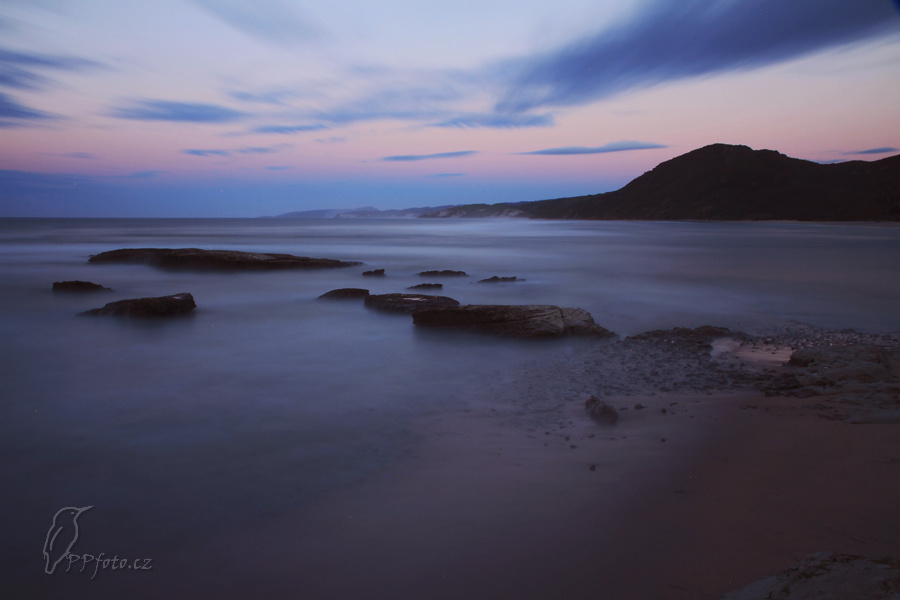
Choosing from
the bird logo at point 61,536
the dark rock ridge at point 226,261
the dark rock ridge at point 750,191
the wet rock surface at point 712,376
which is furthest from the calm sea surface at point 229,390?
the dark rock ridge at point 750,191

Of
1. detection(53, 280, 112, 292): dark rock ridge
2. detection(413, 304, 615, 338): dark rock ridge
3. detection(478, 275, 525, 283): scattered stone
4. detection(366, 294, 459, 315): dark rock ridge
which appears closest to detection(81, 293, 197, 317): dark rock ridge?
detection(53, 280, 112, 292): dark rock ridge

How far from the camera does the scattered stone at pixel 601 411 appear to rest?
451 centimetres

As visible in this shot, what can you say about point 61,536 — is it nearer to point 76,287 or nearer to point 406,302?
point 406,302

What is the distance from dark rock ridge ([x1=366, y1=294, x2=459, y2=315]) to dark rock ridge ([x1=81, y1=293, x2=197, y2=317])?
382cm

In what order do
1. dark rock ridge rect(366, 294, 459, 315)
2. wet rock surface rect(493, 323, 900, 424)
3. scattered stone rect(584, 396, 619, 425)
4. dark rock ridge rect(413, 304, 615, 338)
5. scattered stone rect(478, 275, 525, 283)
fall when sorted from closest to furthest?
scattered stone rect(584, 396, 619, 425) → wet rock surface rect(493, 323, 900, 424) → dark rock ridge rect(413, 304, 615, 338) → dark rock ridge rect(366, 294, 459, 315) → scattered stone rect(478, 275, 525, 283)

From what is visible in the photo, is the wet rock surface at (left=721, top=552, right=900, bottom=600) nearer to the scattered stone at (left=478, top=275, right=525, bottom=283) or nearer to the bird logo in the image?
the bird logo

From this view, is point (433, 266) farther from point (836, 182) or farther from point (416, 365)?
point (836, 182)

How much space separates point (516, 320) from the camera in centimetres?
810

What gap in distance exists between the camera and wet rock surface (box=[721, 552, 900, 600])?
2094 mm

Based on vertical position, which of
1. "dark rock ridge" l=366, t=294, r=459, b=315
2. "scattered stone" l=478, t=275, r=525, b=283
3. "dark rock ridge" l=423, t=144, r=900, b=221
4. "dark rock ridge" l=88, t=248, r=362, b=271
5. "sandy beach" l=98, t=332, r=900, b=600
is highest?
"dark rock ridge" l=423, t=144, r=900, b=221

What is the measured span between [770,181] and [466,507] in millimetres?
135404

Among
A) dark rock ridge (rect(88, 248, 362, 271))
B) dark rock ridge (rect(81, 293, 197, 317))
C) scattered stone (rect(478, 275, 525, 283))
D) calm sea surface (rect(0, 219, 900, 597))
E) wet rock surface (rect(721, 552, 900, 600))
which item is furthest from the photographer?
dark rock ridge (rect(88, 248, 362, 271))

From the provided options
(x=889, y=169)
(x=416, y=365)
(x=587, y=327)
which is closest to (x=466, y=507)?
(x=416, y=365)

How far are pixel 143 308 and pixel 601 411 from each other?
888 cm
